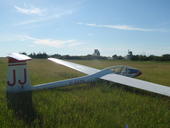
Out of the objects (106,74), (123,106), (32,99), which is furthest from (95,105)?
(106,74)

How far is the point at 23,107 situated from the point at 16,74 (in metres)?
1.34

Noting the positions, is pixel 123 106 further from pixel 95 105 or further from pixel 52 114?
pixel 52 114

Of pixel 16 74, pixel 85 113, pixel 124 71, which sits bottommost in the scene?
pixel 85 113

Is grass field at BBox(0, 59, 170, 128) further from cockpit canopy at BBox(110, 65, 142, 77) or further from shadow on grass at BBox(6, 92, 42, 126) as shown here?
cockpit canopy at BBox(110, 65, 142, 77)

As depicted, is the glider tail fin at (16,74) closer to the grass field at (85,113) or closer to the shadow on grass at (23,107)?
the shadow on grass at (23,107)

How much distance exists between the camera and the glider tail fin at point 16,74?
20.7 feet

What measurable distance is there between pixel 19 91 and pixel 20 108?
126 centimetres

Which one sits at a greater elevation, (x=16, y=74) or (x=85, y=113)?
(x=16, y=74)

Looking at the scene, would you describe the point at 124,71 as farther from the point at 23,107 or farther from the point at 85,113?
the point at 23,107

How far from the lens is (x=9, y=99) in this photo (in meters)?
6.48

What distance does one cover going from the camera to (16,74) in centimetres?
642

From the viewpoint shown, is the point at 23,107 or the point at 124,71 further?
the point at 124,71

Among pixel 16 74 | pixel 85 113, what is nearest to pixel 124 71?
pixel 85 113

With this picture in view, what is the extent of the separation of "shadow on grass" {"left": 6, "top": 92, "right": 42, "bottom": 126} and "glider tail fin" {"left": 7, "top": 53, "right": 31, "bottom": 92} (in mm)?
289
